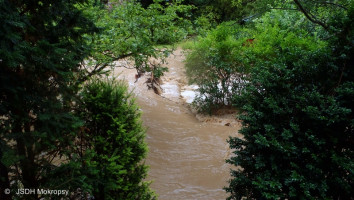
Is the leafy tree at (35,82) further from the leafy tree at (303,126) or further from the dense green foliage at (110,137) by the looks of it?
the leafy tree at (303,126)

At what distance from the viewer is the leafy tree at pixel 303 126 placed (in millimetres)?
3049

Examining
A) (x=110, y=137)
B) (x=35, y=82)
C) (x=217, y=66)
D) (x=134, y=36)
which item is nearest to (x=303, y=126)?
(x=110, y=137)

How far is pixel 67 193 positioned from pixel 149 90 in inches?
378

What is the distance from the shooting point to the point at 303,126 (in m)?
3.27

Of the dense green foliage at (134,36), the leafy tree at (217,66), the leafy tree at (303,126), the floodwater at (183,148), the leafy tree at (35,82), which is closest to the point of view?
the leafy tree at (35,82)

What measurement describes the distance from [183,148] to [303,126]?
16.6ft

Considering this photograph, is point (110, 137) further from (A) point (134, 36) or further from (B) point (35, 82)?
(A) point (134, 36)

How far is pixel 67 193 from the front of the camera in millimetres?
3053

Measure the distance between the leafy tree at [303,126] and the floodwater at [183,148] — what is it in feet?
6.10

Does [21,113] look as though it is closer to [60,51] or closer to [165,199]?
[60,51]

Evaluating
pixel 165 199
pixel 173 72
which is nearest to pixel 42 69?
pixel 165 199

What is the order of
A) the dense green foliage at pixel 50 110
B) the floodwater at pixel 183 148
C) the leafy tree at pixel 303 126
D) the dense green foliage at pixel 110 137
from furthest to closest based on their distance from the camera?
the floodwater at pixel 183 148
the dense green foliage at pixel 110 137
the leafy tree at pixel 303 126
the dense green foliage at pixel 50 110

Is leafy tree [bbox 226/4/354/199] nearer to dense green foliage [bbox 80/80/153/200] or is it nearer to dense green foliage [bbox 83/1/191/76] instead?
dense green foliage [bbox 80/80/153/200]

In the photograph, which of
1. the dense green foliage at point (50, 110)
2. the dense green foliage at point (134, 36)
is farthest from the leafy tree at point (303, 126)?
the dense green foliage at point (134, 36)
